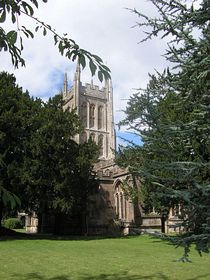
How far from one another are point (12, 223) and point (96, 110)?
3350cm

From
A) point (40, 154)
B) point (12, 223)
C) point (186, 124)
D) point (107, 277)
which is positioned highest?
point (40, 154)

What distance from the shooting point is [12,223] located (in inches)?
2121

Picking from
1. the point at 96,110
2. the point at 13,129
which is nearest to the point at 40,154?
the point at 13,129

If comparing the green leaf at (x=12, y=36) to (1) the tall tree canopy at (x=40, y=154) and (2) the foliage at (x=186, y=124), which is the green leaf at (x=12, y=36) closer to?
(2) the foliage at (x=186, y=124)

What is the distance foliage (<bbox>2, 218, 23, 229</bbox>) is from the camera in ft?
172

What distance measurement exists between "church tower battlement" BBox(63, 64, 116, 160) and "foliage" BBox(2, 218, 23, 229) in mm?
25598

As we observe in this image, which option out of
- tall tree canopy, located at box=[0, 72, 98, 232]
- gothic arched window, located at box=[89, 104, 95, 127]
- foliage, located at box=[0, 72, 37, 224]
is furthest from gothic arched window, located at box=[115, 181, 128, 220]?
gothic arched window, located at box=[89, 104, 95, 127]

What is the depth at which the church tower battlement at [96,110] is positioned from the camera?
3056 inches

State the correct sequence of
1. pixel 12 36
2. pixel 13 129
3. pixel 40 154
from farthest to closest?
pixel 40 154
pixel 13 129
pixel 12 36

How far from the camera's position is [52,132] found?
2761 cm

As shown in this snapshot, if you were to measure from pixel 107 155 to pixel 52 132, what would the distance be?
2068 inches

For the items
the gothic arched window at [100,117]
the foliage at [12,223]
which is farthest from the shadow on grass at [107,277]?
the gothic arched window at [100,117]

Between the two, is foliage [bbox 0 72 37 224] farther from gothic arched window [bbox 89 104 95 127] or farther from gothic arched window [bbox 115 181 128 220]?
gothic arched window [bbox 89 104 95 127]

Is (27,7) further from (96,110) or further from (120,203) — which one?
(96,110)
